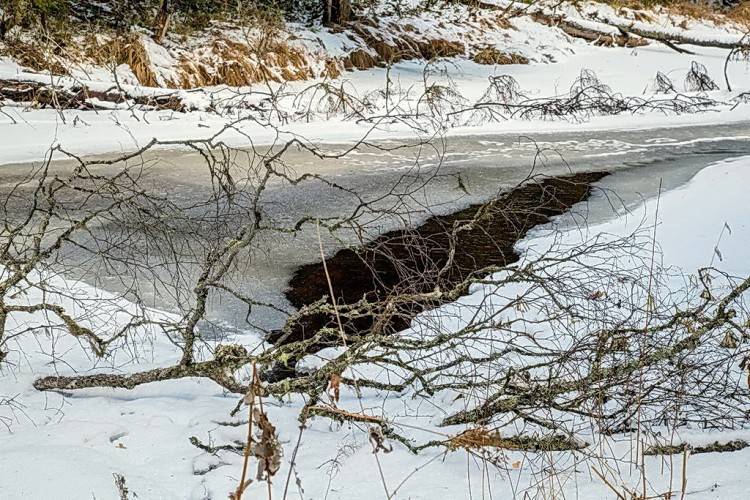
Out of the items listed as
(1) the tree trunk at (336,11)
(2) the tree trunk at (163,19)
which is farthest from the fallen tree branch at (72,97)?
(1) the tree trunk at (336,11)

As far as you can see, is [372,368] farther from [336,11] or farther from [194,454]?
[336,11]

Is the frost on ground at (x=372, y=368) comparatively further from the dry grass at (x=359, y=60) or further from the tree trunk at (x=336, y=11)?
the tree trunk at (x=336, y=11)

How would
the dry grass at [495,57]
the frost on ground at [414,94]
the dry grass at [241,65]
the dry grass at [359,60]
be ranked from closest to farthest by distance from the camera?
the frost on ground at [414,94] < the dry grass at [241,65] < the dry grass at [359,60] < the dry grass at [495,57]

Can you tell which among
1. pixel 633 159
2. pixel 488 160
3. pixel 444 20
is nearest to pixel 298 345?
pixel 488 160

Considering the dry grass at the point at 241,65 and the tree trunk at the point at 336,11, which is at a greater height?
the tree trunk at the point at 336,11

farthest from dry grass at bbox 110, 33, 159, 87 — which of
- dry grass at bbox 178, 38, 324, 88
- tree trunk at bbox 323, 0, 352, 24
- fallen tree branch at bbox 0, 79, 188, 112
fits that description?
tree trunk at bbox 323, 0, 352, 24

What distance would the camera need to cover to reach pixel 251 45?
45.6 ft

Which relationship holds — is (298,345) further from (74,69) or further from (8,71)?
(74,69)

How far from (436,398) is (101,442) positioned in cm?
157

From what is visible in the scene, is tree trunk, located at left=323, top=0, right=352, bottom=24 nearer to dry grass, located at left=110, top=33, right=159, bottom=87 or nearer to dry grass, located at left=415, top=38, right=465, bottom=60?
dry grass, located at left=415, top=38, right=465, bottom=60

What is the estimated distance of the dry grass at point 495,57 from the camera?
16734 mm

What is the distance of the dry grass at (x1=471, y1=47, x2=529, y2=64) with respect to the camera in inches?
659

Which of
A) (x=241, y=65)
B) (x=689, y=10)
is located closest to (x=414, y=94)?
(x=241, y=65)

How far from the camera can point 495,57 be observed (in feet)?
55.4
